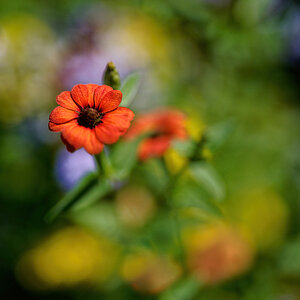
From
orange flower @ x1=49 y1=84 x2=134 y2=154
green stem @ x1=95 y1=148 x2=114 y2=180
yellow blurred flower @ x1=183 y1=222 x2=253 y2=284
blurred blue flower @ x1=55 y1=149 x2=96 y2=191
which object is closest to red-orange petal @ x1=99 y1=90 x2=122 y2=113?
orange flower @ x1=49 y1=84 x2=134 y2=154

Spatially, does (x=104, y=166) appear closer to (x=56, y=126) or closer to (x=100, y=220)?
(x=56, y=126)

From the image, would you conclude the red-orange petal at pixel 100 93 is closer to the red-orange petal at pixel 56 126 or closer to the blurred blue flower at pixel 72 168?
the red-orange petal at pixel 56 126

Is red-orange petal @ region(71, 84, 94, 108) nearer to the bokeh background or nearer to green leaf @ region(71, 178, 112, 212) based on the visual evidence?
green leaf @ region(71, 178, 112, 212)

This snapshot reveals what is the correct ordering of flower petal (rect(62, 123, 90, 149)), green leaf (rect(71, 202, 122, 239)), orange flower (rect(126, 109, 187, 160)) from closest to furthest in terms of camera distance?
flower petal (rect(62, 123, 90, 149)) → orange flower (rect(126, 109, 187, 160)) → green leaf (rect(71, 202, 122, 239))

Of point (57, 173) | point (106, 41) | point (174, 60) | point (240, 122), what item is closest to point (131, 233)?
point (57, 173)

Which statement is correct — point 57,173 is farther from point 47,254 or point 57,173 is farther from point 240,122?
Result: point 240,122

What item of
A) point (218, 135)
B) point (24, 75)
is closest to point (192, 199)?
point (218, 135)
